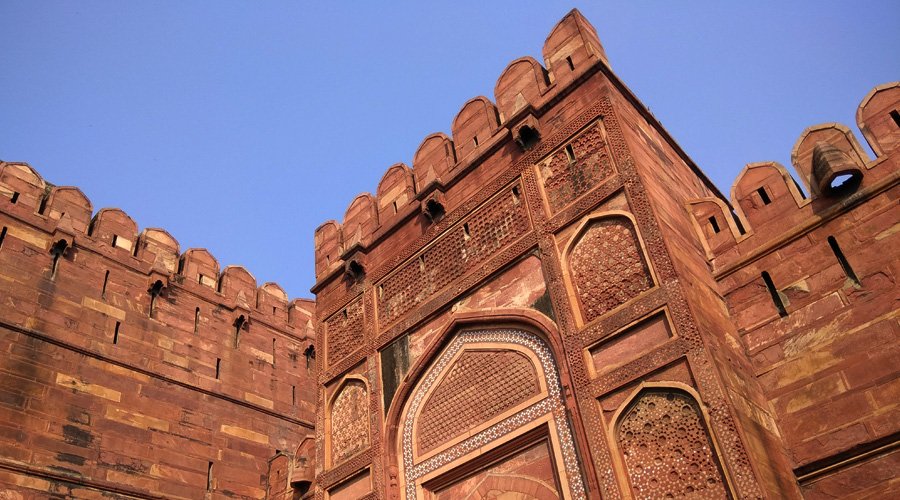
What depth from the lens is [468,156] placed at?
8625mm

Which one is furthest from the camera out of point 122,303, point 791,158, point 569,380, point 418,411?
point 122,303

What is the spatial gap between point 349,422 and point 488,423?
210 centimetres

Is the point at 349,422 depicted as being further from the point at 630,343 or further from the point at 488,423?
the point at 630,343

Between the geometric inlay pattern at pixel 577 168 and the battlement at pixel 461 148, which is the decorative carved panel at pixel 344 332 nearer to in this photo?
the battlement at pixel 461 148

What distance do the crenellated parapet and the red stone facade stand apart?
4 centimetres

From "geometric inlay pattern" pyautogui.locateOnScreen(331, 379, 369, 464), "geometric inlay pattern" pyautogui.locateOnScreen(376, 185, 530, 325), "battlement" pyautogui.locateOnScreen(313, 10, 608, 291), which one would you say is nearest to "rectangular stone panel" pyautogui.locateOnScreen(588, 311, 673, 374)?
"geometric inlay pattern" pyautogui.locateOnScreen(376, 185, 530, 325)

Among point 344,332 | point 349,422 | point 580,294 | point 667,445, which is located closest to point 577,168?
point 580,294

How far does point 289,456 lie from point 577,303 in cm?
514

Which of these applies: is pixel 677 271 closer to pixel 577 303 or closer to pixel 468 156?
pixel 577 303

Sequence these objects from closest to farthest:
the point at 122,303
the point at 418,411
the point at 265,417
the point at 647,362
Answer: the point at 647,362 → the point at 418,411 → the point at 122,303 → the point at 265,417

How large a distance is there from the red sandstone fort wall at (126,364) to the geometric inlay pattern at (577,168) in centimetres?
607

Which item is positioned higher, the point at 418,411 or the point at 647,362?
the point at 418,411

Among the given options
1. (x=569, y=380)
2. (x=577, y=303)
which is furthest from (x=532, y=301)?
(x=569, y=380)

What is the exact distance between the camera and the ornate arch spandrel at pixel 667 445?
203 inches
